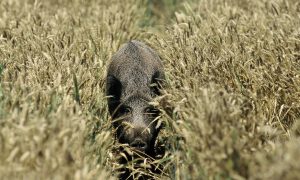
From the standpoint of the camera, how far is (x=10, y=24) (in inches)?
293

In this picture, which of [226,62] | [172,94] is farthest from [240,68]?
[172,94]

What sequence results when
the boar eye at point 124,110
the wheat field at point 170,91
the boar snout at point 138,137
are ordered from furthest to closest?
the boar eye at point 124,110 → the boar snout at point 138,137 → the wheat field at point 170,91

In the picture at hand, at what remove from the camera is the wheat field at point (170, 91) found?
4.12 metres

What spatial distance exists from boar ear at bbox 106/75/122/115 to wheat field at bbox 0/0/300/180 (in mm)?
134

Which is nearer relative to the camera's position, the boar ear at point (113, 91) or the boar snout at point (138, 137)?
the boar snout at point (138, 137)

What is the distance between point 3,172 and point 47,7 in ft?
18.4

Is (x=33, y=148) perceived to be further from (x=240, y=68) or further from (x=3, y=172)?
(x=240, y=68)

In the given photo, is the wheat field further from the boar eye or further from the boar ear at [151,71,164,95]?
the boar eye

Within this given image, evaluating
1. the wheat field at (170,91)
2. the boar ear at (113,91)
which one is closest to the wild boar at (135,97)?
the boar ear at (113,91)

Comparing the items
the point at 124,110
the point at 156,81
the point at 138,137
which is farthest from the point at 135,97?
the point at 138,137

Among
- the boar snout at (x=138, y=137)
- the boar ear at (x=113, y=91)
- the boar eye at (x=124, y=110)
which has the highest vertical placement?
the boar ear at (x=113, y=91)

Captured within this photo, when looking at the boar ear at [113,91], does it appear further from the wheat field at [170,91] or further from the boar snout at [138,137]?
the boar snout at [138,137]

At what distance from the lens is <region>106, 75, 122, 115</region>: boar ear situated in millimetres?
5602

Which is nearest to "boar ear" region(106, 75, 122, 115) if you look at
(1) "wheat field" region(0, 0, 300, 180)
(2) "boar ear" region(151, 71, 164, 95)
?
(1) "wheat field" region(0, 0, 300, 180)
